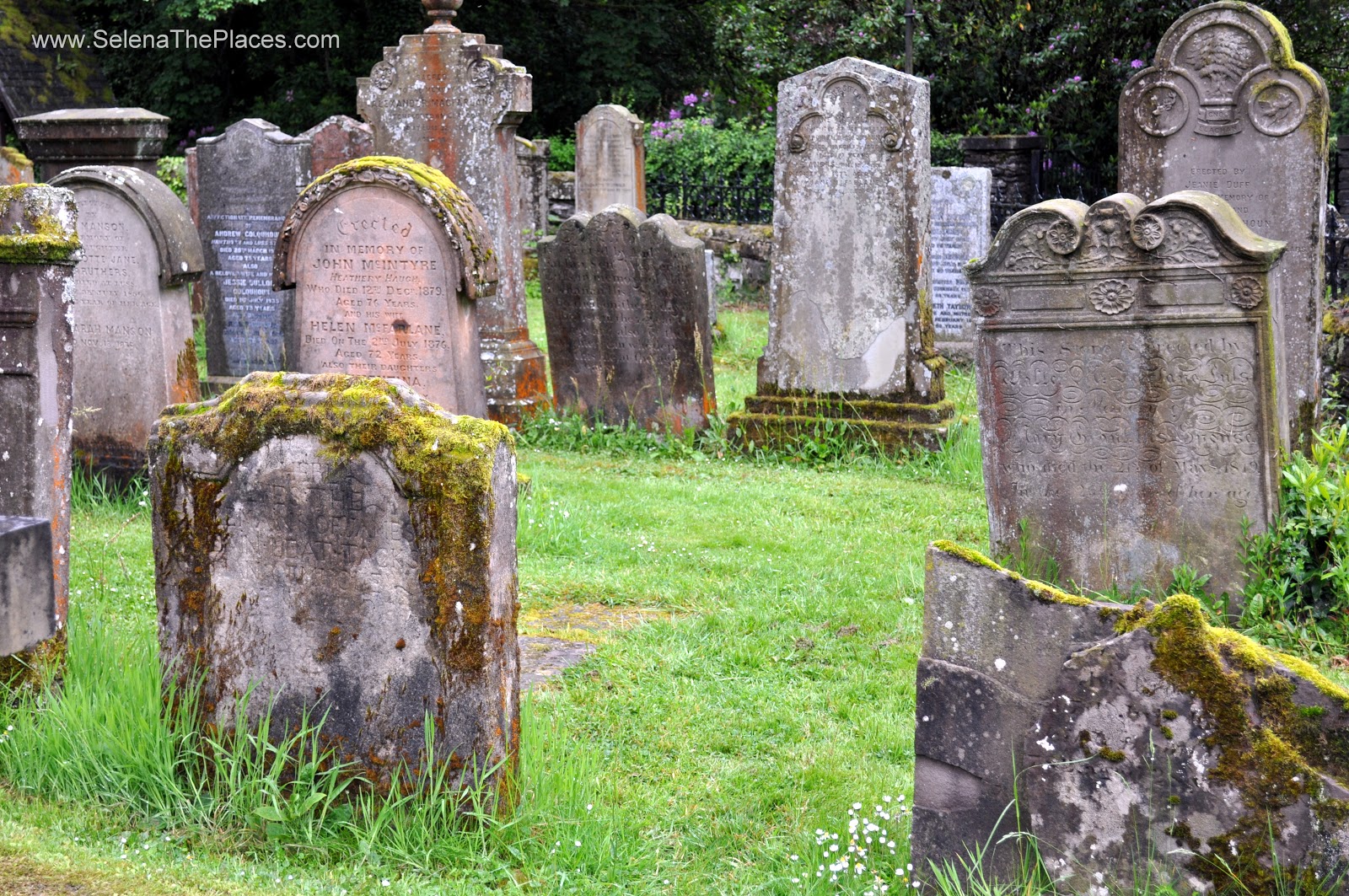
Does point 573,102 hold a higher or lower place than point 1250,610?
higher

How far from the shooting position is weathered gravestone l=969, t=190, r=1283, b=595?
5.47 m

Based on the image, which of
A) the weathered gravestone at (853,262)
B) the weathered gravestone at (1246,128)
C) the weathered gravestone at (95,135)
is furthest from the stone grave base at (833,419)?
the weathered gravestone at (95,135)

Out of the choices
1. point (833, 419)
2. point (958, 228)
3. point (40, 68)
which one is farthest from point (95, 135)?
point (40, 68)

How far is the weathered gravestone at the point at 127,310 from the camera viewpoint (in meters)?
7.60

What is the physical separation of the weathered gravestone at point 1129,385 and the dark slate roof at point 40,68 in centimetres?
2108

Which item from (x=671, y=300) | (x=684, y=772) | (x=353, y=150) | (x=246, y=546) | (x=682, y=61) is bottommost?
(x=684, y=772)

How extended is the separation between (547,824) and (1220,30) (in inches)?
263

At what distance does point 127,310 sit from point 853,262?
4417 mm

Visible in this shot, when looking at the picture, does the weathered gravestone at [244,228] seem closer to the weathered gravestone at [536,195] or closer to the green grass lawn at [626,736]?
the green grass lawn at [626,736]

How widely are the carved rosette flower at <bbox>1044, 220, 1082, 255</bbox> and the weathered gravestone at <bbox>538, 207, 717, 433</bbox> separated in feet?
13.3

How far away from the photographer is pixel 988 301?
19.2 feet

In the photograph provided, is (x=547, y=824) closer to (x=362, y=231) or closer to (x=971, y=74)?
(x=362, y=231)

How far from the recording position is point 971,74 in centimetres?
1767

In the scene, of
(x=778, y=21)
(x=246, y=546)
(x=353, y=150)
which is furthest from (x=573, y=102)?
(x=246, y=546)
